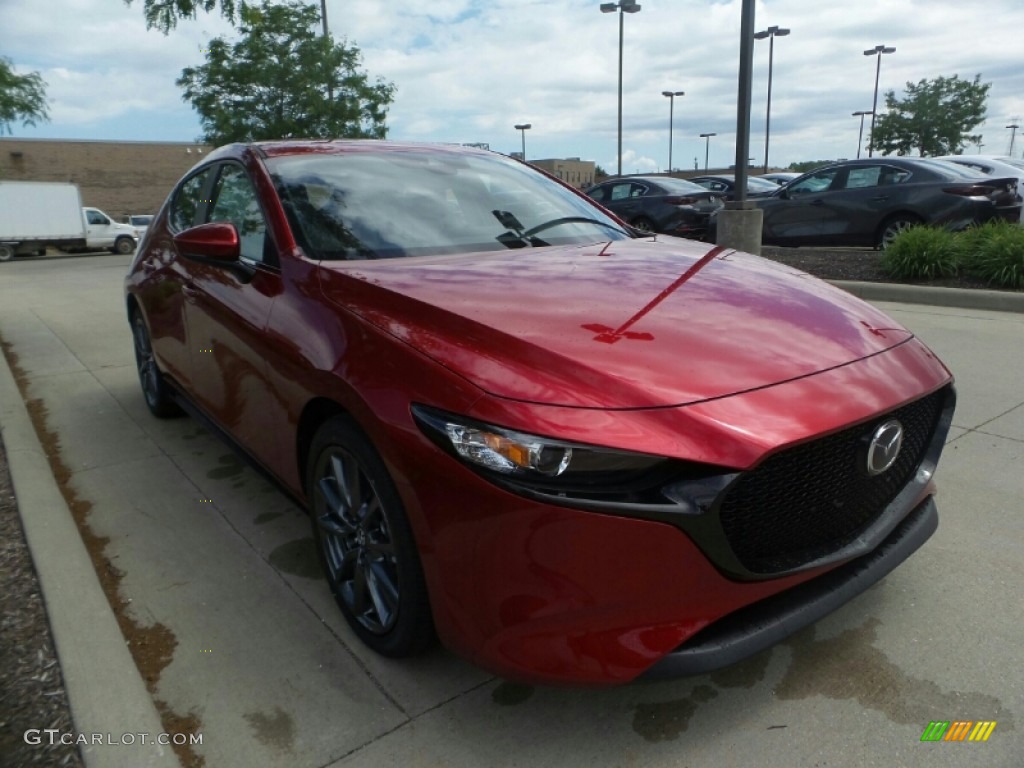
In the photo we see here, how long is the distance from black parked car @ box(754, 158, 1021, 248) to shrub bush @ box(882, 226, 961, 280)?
1.69m

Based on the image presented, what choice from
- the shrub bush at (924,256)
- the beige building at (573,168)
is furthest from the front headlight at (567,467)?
the beige building at (573,168)

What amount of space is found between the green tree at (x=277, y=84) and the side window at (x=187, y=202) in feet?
52.1

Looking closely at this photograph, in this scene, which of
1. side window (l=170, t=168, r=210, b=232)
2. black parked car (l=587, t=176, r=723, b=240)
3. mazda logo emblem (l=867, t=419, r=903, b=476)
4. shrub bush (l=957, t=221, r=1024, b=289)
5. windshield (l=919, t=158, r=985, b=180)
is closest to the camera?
mazda logo emblem (l=867, t=419, r=903, b=476)

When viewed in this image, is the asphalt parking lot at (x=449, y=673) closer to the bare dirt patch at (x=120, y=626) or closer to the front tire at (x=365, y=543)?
the bare dirt patch at (x=120, y=626)

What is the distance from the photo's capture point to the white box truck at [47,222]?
27.8m

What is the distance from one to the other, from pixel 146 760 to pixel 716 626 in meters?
1.49

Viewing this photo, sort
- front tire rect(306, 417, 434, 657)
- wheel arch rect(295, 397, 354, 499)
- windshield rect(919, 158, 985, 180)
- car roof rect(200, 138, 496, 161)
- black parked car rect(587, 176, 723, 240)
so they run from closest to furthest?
front tire rect(306, 417, 434, 657) → wheel arch rect(295, 397, 354, 499) → car roof rect(200, 138, 496, 161) → windshield rect(919, 158, 985, 180) → black parked car rect(587, 176, 723, 240)

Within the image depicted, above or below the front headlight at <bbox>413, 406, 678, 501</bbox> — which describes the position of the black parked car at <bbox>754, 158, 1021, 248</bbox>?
above

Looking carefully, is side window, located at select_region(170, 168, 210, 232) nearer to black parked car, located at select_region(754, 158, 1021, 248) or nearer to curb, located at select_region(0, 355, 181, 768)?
curb, located at select_region(0, 355, 181, 768)

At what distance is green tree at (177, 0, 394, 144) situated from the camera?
19234 millimetres

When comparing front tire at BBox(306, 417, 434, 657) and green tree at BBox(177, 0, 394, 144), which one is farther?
green tree at BBox(177, 0, 394, 144)

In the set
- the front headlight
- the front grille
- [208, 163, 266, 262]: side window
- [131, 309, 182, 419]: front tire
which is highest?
[208, 163, 266, 262]: side window

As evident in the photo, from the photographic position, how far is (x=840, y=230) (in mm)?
11445

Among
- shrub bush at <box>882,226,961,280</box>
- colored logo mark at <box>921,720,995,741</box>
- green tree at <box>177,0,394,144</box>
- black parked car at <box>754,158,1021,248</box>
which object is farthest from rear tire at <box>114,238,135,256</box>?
colored logo mark at <box>921,720,995,741</box>
